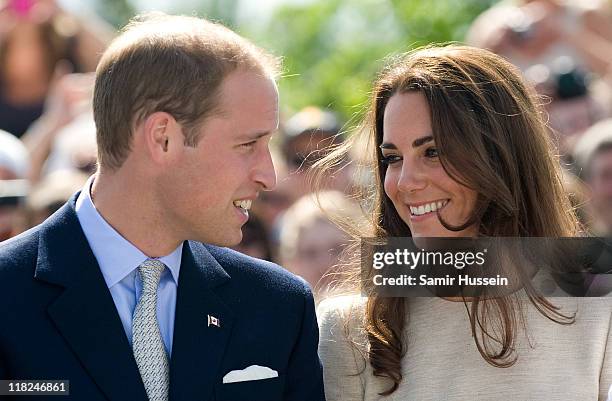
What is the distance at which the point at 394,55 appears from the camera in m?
3.79

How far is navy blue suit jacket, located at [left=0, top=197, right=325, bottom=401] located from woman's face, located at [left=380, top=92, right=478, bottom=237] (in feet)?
1.35

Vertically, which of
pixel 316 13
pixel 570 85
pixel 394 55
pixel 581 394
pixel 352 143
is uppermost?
pixel 316 13

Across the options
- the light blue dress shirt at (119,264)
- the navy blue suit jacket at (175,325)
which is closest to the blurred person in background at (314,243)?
the navy blue suit jacket at (175,325)

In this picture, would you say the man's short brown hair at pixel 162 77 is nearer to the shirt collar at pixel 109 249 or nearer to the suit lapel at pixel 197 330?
the shirt collar at pixel 109 249

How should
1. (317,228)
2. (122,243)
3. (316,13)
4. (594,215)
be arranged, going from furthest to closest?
(316,13)
(317,228)
(594,215)
(122,243)

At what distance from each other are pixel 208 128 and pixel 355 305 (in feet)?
2.66

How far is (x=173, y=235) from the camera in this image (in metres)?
3.17

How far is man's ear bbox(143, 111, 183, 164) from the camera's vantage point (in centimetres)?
315

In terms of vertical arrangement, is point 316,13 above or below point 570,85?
above

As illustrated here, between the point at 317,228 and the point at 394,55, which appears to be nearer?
the point at 394,55

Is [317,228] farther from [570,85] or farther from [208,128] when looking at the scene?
[208,128]

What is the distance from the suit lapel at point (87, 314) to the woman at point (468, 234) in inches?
31.1

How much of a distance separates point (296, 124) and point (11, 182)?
1.68 m

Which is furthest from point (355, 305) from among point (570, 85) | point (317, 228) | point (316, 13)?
point (316, 13)
